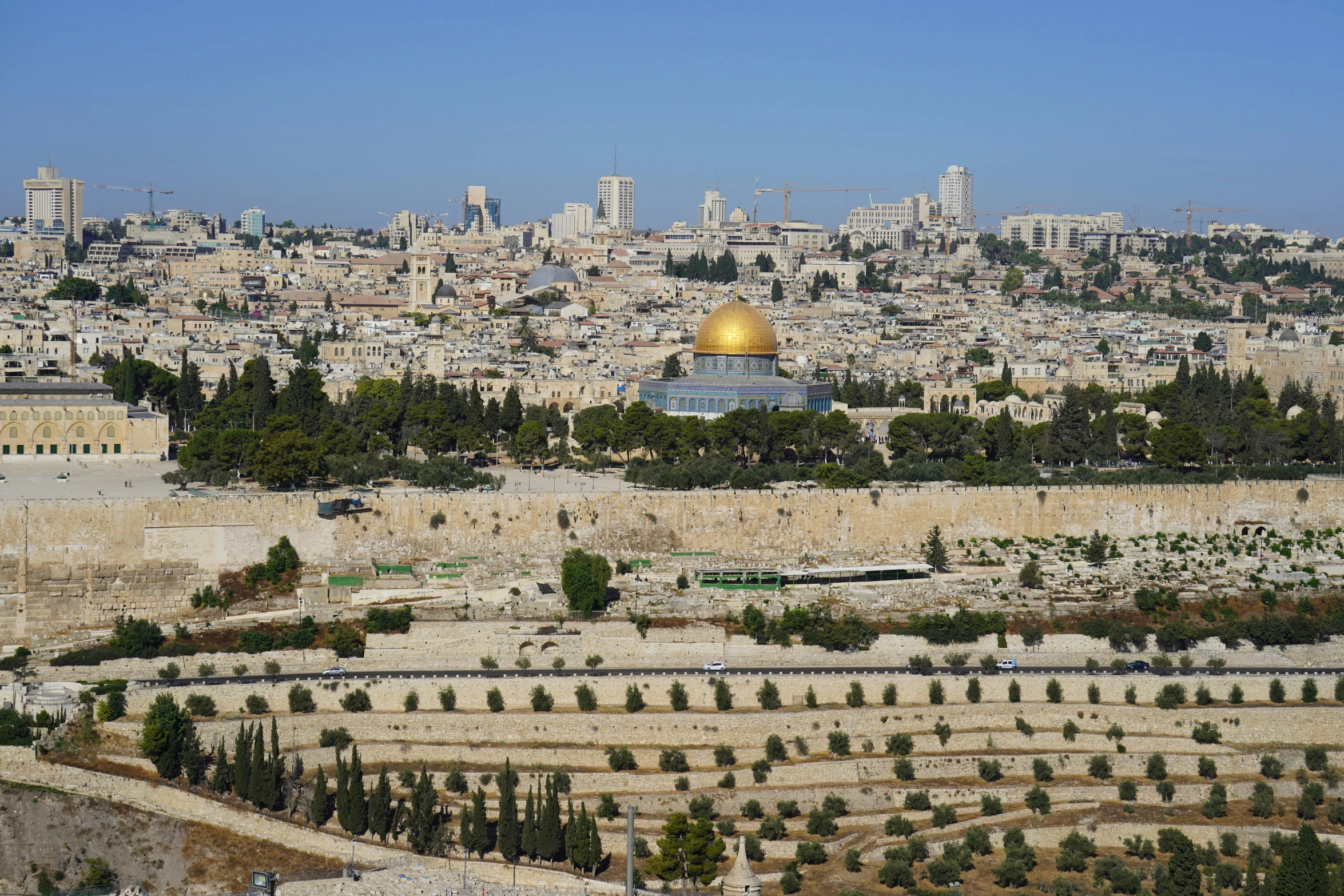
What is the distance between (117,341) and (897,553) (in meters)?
33.6

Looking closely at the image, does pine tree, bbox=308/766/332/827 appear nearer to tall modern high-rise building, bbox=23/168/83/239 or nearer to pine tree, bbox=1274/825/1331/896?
pine tree, bbox=1274/825/1331/896

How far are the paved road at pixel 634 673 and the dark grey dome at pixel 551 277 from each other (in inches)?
2583

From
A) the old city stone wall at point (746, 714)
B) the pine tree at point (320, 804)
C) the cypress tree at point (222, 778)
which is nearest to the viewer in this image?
the pine tree at point (320, 804)

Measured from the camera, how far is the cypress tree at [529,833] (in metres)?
25.3

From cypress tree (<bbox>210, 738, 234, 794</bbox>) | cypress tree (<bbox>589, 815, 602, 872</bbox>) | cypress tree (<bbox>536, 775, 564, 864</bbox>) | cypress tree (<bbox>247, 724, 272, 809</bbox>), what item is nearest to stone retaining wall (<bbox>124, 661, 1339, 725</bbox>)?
cypress tree (<bbox>210, 738, 234, 794</bbox>)

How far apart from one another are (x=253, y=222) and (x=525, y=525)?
5107 inches

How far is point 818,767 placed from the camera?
28.0 m

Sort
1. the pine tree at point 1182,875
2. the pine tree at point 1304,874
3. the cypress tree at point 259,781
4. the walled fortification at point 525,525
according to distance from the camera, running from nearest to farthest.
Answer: the pine tree at point 1304,874 → the pine tree at point 1182,875 → the cypress tree at point 259,781 → the walled fortification at point 525,525

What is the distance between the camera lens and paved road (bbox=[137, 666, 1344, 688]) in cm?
2970

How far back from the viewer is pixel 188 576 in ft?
115

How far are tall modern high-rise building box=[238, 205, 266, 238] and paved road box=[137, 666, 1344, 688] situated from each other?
134345 millimetres

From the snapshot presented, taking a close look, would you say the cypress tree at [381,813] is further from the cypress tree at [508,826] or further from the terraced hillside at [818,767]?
the cypress tree at [508,826]

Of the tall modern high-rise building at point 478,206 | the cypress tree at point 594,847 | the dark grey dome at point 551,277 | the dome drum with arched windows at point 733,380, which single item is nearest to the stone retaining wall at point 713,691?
the cypress tree at point 594,847

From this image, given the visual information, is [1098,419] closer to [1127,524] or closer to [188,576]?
[1127,524]
